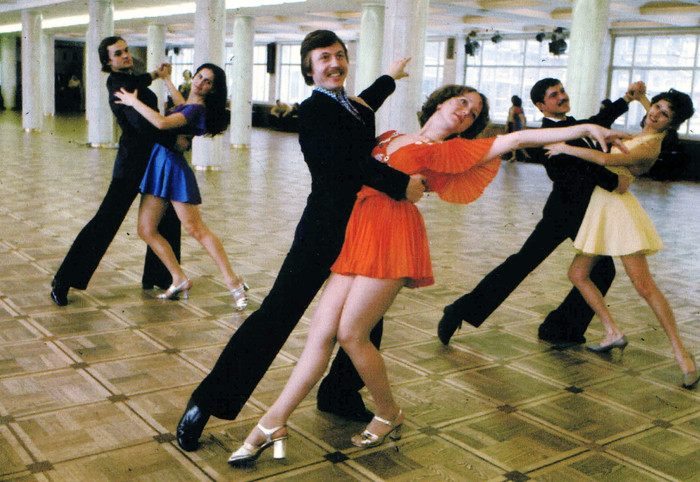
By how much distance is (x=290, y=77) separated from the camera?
29141mm

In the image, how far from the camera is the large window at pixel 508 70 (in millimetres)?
21453

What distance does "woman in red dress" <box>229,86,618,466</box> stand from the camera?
236cm

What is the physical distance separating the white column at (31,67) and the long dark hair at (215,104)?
16.6 meters

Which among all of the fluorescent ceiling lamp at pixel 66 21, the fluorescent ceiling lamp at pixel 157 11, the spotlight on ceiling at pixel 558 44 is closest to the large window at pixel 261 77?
the fluorescent ceiling lamp at pixel 66 21

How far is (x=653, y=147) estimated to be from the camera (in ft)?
11.5

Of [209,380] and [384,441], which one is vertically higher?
[209,380]

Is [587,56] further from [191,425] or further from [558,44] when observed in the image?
[191,425]

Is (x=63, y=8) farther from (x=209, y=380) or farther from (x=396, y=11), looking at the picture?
(x=209, y=380)

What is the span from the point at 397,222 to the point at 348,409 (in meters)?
0.87

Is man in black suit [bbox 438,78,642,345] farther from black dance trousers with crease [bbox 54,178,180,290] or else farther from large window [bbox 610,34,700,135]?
large window [bbox 610,34,700,135]

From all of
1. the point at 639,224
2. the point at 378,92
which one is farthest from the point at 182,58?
the point at 378,92

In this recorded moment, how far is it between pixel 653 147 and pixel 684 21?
14636 mm

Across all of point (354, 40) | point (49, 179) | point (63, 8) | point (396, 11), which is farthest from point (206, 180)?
point (354, 40)

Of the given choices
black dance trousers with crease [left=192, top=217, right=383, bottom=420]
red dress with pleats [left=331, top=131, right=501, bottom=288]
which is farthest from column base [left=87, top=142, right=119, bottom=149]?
red dress with pleats [left=331, top=131, right=501, bottom=288]
